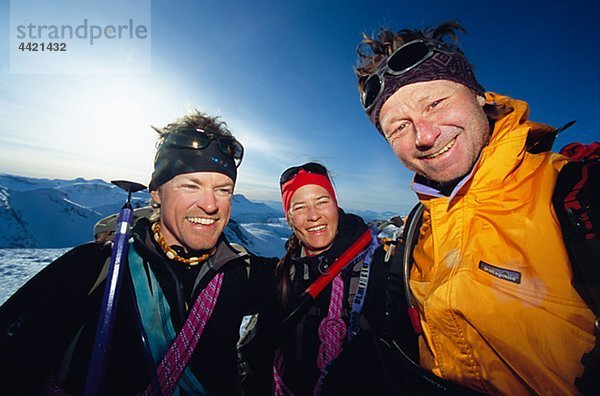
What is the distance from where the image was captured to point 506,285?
1.33 meters

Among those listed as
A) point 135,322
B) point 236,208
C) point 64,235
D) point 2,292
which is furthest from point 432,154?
point 236,208

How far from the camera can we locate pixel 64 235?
22938 mm

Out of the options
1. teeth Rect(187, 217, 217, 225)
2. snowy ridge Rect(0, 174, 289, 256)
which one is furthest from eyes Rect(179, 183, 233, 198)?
snowy ridge Rect(0, 174, 289, 256)

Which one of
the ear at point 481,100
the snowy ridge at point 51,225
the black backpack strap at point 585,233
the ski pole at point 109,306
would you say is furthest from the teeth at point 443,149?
the snowy ridge at point 51,225

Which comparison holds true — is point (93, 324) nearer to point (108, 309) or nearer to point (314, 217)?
point (108, 309)

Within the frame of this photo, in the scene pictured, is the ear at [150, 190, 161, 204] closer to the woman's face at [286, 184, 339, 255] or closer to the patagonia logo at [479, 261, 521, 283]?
the woman's face at [286, 184, 339, 255]

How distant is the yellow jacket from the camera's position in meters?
1.19

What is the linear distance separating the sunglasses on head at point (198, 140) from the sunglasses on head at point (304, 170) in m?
0.94

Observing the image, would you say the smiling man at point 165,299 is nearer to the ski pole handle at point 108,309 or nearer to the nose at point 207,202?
the nose at point 207,202

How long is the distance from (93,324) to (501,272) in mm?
3162

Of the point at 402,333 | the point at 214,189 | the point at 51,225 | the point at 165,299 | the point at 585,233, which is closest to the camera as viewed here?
the point at 585,233

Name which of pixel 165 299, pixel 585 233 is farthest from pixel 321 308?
pixel 585 233

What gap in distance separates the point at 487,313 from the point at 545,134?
1369 millimetres

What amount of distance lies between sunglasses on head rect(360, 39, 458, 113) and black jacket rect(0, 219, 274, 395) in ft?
8.24
